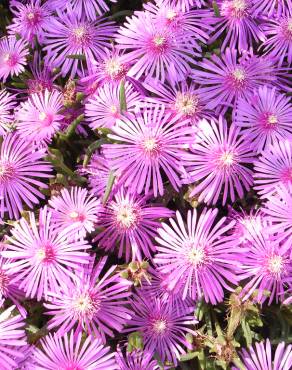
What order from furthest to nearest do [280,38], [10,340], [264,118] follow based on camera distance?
1. [280,38]
2. [264,118]
3. [10,340]

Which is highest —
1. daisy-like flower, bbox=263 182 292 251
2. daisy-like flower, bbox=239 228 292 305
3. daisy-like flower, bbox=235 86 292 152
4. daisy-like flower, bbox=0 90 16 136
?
daisy-like flower, bbox=0 90 16 136

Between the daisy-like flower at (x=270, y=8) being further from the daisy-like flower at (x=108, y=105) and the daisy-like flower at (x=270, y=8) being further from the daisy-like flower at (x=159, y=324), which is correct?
the daisy-like flower at (x=159, y=324)

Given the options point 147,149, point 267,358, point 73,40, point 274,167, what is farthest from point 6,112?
point 267,358

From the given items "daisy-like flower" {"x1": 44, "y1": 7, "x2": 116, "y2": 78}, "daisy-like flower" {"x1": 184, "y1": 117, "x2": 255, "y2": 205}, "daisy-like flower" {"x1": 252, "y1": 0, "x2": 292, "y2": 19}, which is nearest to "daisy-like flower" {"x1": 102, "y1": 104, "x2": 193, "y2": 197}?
"daisy-like flower" {"x1": 184, "y1": 117, "x2": 255, "y2": 205}

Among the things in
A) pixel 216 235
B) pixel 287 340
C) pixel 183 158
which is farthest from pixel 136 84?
pixel 287 340

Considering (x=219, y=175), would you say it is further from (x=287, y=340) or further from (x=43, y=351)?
(x=43, y=351)

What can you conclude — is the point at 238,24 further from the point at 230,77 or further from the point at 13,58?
the point at 13,58

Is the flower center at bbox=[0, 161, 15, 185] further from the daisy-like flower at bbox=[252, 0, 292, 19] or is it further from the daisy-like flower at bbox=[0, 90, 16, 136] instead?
the daisy-like flower at bbox=[252, 0, 292, 19]
